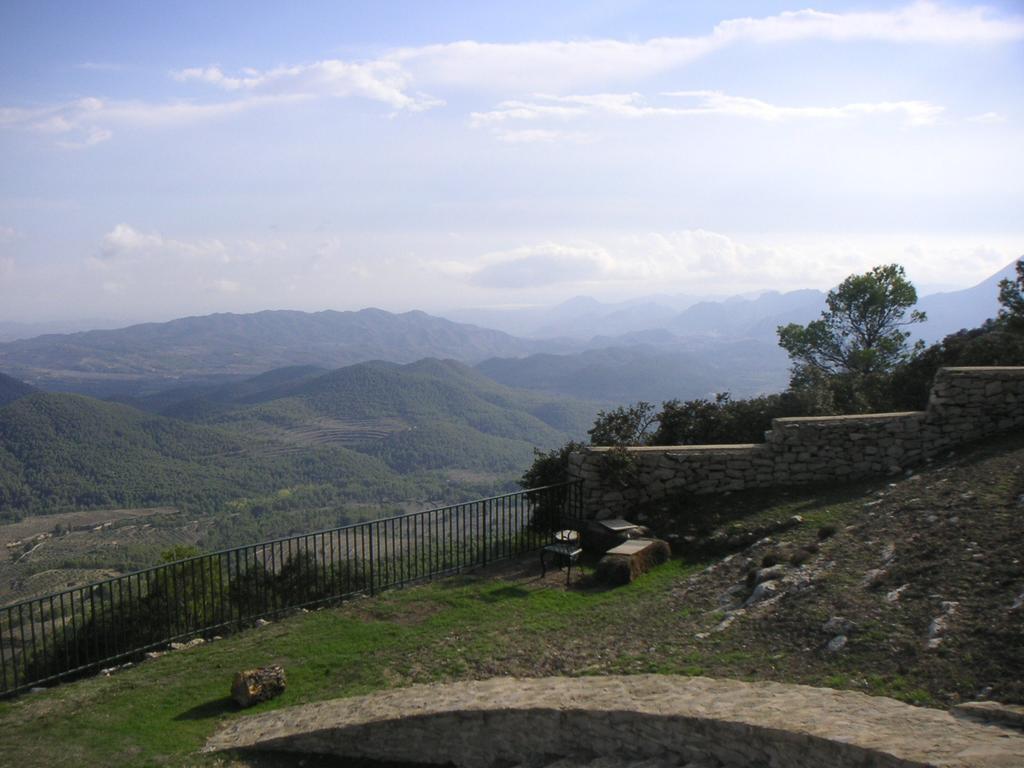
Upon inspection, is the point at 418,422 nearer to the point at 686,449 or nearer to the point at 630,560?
the point at 686,449

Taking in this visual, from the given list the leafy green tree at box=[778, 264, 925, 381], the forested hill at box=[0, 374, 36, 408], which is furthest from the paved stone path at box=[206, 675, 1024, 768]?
the forested hill at box=[0, 374, 36, 408]

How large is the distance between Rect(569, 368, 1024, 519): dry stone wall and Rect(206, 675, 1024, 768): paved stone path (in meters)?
6.18

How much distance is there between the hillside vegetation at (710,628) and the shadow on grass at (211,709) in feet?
0.07

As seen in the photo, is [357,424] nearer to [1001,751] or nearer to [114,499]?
[114,499]

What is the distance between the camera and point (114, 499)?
4210 inches

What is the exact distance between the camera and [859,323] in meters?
25.3

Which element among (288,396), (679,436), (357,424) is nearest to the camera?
(679,436)

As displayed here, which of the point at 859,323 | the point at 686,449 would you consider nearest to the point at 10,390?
the point at 859,323

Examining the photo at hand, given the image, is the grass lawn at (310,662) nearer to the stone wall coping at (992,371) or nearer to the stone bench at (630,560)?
the stone bench at (630,560)

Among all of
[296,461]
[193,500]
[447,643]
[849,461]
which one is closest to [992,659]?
[447,643]

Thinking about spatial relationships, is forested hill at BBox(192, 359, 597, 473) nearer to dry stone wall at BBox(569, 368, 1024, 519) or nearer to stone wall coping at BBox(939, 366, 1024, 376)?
dry stone wall at BBox(569, 368, 1024, 519)

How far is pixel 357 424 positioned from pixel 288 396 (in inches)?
1306

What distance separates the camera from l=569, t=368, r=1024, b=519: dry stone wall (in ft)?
37.8

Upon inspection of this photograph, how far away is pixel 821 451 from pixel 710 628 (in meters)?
5.54
